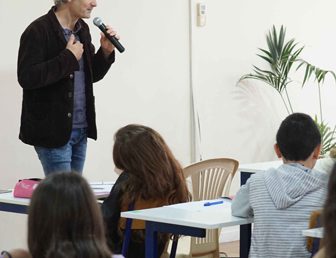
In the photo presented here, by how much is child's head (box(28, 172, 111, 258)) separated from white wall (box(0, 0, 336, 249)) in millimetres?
3507

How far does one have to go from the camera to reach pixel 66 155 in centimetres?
452

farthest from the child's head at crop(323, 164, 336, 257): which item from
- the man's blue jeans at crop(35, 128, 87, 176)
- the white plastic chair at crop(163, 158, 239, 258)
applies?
the white plastic chair at crop(163, 158, 239, 258)

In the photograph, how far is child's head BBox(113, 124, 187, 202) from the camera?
3943 millimetres

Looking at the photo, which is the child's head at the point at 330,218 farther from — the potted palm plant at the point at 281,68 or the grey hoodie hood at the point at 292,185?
the potted palm plant at the point at 281,68

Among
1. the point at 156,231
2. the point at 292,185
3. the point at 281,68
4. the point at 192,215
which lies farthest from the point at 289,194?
the point at 281,68

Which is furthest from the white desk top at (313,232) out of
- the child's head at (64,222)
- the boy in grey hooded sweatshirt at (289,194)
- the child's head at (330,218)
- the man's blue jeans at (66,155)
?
the man's blue jeans at (66,155)

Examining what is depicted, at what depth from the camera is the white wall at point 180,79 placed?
5656 millimetres

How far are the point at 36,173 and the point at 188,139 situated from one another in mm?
1424

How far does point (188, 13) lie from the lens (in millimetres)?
6637

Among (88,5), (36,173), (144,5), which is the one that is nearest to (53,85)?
(88,5)

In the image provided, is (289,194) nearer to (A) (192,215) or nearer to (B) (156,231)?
(A) (192,215)

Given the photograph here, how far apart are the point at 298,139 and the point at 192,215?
569 millimetres

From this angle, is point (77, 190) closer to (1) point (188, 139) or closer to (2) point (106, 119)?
(2) point (106, 119)

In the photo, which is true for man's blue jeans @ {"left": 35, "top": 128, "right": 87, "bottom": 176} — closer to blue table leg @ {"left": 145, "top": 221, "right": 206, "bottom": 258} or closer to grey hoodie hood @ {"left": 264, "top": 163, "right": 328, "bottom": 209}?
blue table leg @ {"left": 145, "top": 221, "right": 206, "bottom": 258}
